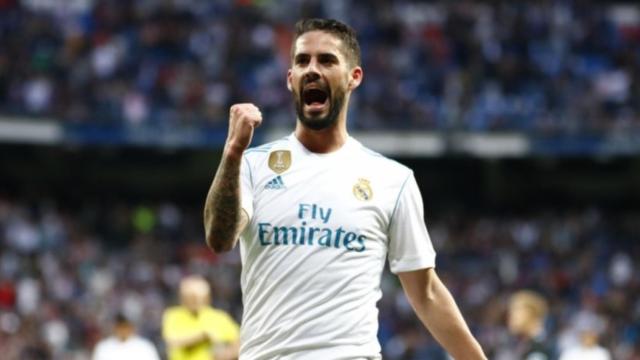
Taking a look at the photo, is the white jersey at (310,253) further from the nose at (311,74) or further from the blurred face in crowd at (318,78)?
the nose at (311,74)

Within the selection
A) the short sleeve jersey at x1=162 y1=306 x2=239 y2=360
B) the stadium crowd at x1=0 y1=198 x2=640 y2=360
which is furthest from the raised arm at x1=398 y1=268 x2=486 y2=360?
the stadium crowd at x1=0 y1=198 x2=640 y2=360

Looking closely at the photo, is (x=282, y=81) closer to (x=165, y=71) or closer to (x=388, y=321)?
(x=165, y=71)

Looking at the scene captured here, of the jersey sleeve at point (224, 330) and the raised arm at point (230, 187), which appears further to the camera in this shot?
the jersey sleeve at point (224, 330)

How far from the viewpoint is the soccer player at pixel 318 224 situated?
14.9ft

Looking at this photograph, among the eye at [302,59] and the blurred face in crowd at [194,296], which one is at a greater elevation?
the eye at [302,59]

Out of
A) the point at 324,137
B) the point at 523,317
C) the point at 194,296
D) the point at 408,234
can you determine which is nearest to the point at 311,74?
the point at 324,137

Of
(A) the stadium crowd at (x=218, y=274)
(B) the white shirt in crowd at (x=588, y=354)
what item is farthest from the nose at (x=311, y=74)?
(A) the stadium crowd at (x=218, y=274)

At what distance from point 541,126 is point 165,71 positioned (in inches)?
263

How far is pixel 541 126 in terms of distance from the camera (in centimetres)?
2536

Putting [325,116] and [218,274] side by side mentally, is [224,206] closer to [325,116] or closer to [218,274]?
[325,116]

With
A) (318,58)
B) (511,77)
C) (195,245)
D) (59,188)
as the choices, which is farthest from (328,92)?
(59,188)

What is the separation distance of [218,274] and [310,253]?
18.4 meters

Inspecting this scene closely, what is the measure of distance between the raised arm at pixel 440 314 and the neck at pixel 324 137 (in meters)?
0.49

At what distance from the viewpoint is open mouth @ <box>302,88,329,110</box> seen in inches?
180
